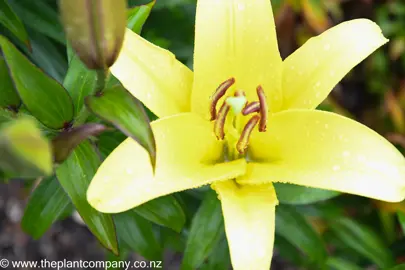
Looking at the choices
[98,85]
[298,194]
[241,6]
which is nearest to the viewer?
[98,85]

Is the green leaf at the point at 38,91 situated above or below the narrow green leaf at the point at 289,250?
above

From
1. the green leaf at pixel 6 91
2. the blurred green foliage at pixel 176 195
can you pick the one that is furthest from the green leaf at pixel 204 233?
the green leaf at pixel 6 91

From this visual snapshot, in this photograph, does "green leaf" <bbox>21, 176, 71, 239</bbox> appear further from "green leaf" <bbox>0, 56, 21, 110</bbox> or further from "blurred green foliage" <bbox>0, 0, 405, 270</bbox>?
"green leaf" <bbox>0, 56, 21, 110</bbox>

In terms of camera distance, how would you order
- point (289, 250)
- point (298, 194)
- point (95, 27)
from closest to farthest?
point (95, 27)
point (298, 194)
point (289, 250)

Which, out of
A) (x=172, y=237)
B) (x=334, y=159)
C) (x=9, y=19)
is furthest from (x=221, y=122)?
(x=172, y=237)

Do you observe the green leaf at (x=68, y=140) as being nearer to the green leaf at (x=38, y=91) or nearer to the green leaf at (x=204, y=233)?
the green leaf at (x=38, y=91)

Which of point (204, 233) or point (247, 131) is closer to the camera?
point (247, 131)

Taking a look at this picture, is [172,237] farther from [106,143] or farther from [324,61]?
[324,61]

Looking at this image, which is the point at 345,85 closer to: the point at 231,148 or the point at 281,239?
the point at 281,239
